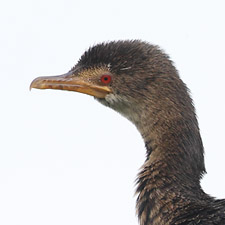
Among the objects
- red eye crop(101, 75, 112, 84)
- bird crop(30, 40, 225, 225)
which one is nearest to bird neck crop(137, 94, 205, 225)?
bird crop(30, 40, 225, 225)

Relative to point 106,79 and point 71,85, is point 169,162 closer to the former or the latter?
point 106,79

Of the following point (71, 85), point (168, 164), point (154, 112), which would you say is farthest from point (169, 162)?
point (71, 85)

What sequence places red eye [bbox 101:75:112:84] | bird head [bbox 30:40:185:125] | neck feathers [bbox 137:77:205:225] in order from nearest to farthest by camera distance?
neck feathers [bbox 137:77:205:225] → bird head [bbox 30:40:185:125] → red eye [bbox 101:75:112:84]

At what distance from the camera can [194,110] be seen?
1030 cm

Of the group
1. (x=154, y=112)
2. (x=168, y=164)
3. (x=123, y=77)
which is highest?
(x=123, y=77)

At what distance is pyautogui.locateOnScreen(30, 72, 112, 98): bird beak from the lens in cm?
1053

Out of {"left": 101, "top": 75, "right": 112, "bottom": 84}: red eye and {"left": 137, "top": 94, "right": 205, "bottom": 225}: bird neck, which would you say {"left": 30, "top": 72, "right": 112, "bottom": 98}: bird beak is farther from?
{"left": 137, "top": 94, "right": 205, "bottom": 225}: bird neck

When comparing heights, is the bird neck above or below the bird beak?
below

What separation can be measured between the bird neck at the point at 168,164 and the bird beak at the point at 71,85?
26.1 inches

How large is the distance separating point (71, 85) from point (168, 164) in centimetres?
160

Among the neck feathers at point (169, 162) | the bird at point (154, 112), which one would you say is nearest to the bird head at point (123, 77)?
the bird at point (154, 112)

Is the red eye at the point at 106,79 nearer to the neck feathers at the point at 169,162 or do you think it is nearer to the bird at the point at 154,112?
the bird at the point at 154,112

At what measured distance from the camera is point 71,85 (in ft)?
34.8

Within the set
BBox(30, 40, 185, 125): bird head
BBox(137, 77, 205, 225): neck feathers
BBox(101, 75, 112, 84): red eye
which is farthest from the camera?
BBox(101, 75, 112, 84): red eye
